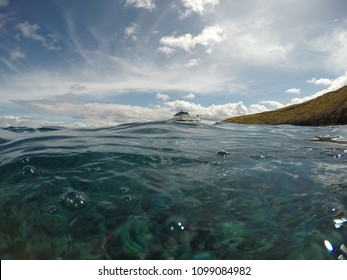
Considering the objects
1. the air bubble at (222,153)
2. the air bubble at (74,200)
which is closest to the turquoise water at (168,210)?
the air bubble at (74,200)

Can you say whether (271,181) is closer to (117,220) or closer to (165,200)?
(165,200)

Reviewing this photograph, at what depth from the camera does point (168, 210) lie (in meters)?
3.75

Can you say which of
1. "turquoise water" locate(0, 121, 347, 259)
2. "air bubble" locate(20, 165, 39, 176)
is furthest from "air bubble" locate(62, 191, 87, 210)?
"air bubble" locate(20, 165, 39, 176)

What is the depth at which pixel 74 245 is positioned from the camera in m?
3.04

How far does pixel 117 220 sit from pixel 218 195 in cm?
178

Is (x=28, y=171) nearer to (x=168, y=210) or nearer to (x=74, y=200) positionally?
(x=74, y=200)

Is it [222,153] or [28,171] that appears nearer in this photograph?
[28,171]

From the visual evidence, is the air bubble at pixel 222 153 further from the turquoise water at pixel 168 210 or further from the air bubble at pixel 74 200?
the air bubble at pixel 74 200

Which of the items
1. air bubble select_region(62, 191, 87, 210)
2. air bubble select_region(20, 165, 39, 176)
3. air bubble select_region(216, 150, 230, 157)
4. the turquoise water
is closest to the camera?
the turquoise water

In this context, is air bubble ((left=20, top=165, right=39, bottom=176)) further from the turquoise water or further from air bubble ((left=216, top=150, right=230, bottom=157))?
air bubble ((left=216, top=150, right=230, bottom=157))

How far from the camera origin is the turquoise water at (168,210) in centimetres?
298

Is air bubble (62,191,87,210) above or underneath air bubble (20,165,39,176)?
underneath

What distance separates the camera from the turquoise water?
117 inches

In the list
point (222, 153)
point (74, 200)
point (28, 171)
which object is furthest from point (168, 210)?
point (222, 153)
